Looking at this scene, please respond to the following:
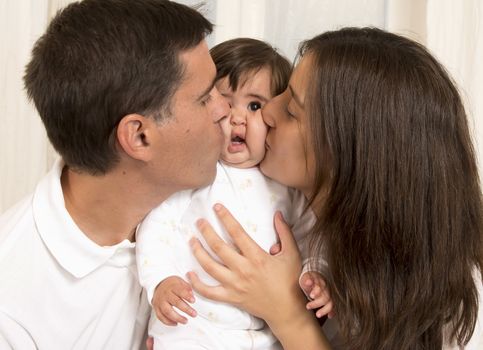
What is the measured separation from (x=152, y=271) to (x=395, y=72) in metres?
0.70

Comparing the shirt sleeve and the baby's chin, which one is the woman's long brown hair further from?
the shirt sleeve

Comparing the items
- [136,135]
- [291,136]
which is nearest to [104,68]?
[136,135]

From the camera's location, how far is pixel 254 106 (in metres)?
1.63

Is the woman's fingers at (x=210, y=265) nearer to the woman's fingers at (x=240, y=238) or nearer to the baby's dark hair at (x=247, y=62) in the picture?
the woman's fingers at (x=240, y=238)

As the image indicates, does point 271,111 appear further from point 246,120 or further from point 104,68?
point 104,68

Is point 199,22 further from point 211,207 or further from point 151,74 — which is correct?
point 211,207

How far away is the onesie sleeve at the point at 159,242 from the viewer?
1.57 metres

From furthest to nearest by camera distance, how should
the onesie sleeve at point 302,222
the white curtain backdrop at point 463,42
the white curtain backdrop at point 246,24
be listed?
the white curtain backdrop at point 246,24 → the white curtain backdrop at point 463,42 → the onesie sleeve at point 302,222

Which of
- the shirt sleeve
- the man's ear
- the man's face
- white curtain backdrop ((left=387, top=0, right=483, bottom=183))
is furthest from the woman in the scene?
white curtain backdrop ((left=387, top=0, right=483, bottom=183))

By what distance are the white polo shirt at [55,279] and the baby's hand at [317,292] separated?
17.1 inches

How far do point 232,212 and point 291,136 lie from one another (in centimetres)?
25

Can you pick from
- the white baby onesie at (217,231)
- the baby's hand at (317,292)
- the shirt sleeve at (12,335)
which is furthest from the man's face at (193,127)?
the shirt sleeve at (12,335)

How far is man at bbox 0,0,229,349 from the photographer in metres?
1.47

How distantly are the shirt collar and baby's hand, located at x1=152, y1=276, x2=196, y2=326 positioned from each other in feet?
0.63
